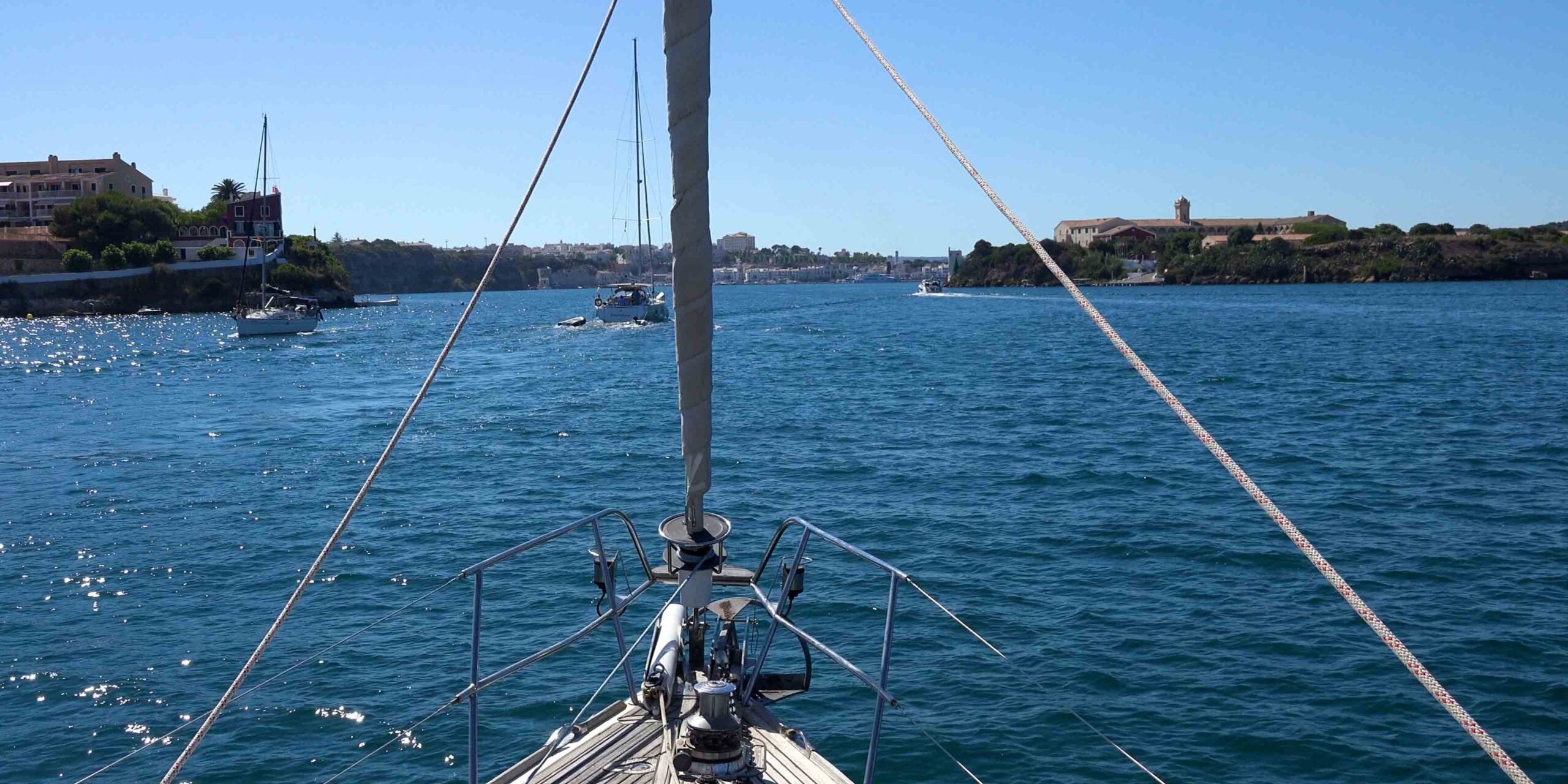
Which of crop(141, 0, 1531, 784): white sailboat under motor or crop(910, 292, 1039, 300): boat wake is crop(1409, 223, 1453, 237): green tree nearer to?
crop(910, 292, 1039, 300): boat wake

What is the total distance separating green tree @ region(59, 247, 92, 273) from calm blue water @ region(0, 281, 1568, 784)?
66187 millimetres

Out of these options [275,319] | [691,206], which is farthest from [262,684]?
[275,319]

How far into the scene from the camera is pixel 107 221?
11125 centimetres

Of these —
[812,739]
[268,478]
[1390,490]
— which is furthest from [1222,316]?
[812,739]

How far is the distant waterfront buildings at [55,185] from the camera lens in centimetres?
13012

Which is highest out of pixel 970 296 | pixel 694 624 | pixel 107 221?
pixel 107 221

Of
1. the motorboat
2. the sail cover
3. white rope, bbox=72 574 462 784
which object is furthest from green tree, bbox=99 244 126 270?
the sail cover

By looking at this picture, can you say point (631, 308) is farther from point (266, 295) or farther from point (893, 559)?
point (893, 559)

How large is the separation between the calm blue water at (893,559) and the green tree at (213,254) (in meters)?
72.2

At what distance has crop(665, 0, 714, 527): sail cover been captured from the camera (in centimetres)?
557

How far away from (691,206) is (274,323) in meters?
80.1

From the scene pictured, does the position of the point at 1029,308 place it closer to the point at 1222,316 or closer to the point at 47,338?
the point at 1222,316

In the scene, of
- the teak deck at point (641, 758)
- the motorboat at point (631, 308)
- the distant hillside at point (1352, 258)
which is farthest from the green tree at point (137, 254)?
the teak deck at point (641, 758)

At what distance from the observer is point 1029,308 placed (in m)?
117
